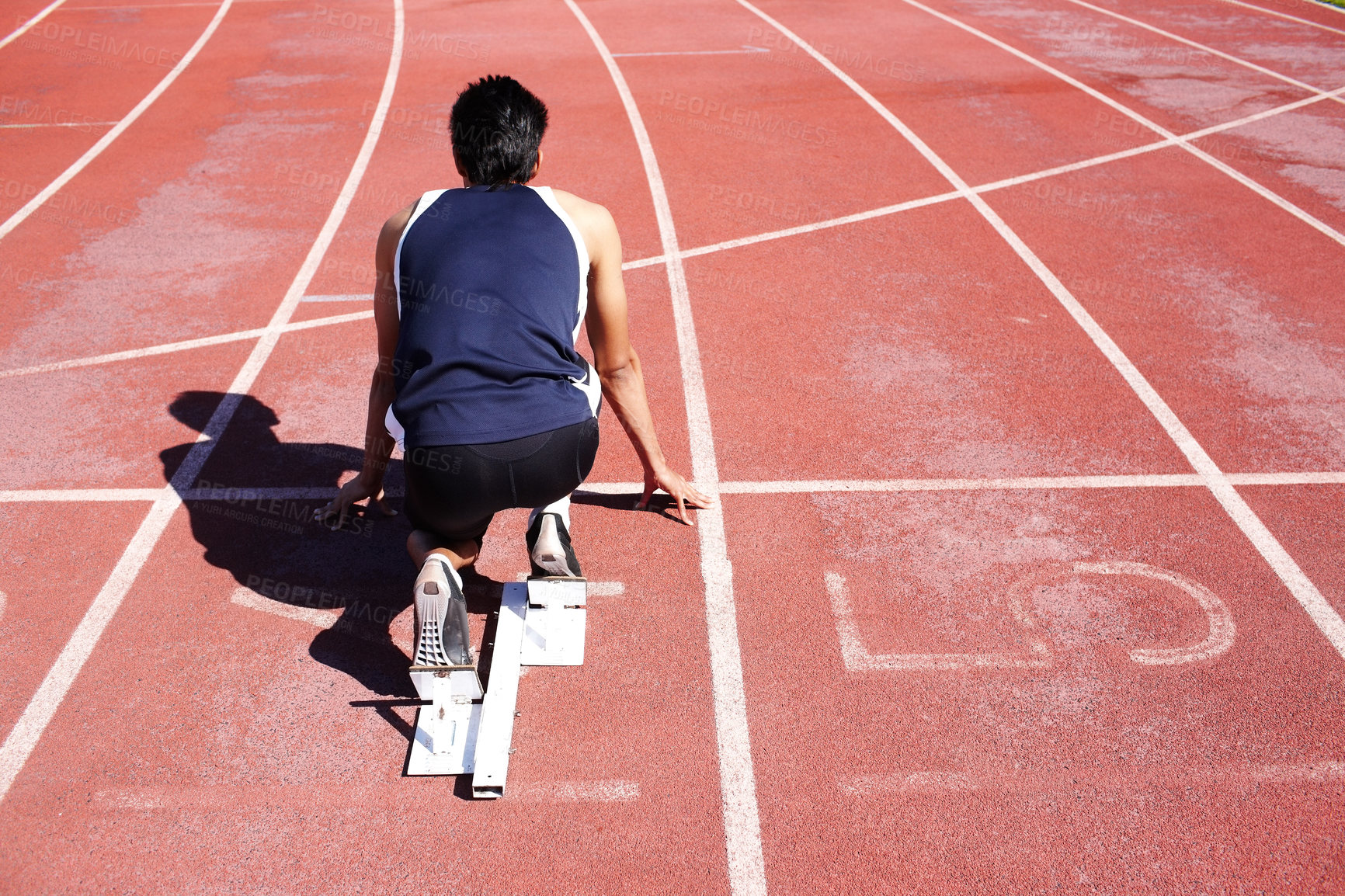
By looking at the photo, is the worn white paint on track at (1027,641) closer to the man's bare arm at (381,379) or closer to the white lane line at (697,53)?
the man's bare arm at (381,379)

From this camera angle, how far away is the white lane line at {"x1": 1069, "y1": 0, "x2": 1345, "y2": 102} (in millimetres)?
11749

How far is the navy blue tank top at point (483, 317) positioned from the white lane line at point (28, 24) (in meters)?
13.7

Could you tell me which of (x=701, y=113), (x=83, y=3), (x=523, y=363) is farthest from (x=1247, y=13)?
(x=83, y=3)

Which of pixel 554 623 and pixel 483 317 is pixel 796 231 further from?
pixel 483 317

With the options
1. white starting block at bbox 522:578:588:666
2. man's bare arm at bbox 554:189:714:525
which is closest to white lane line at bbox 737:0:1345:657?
man's bare arm at bbox 554:189:714:525

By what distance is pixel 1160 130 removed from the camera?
10070 mm

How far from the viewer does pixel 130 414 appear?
217 inches

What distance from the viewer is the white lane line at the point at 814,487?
486 centimetres

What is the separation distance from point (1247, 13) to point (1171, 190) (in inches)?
359

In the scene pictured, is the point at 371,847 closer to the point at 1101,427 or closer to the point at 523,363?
the point at 523,363

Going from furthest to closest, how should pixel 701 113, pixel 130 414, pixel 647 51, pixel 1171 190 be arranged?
pixel 647 51, pixel 701 113, pixel 1171 190, pixel 130 414

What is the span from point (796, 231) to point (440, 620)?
547 centimetres

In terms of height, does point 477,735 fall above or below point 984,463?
below

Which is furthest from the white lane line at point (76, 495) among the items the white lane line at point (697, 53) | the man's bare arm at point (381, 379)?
the white lane line at point (697, 53)
